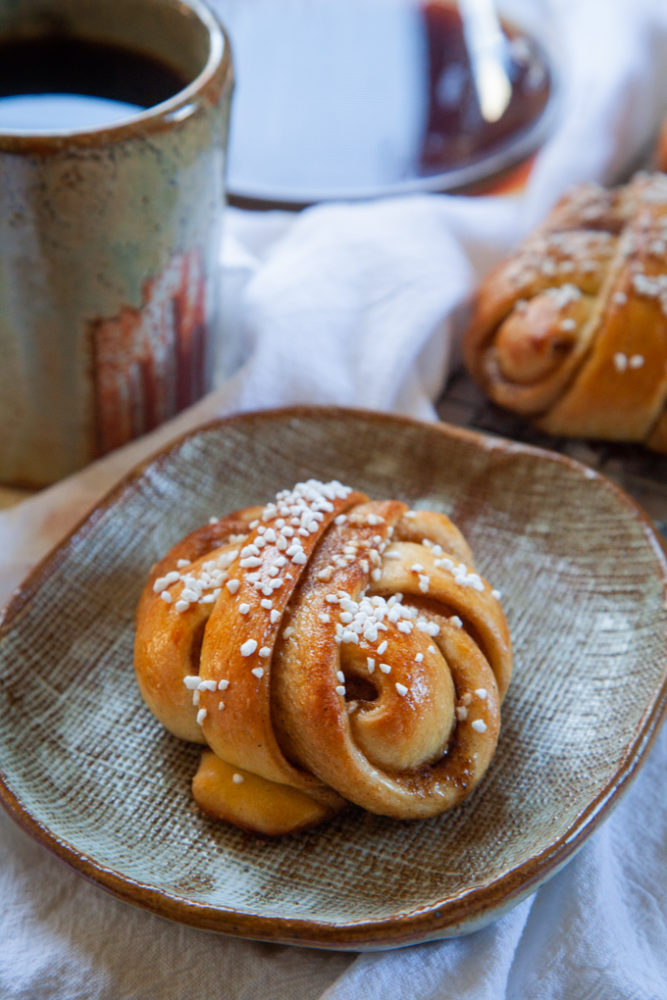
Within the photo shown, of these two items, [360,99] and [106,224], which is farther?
[360,99]

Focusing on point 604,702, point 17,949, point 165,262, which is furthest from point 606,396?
point 17,949

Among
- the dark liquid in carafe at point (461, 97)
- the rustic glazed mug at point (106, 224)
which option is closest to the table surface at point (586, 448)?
the rustic glazed mug at point (106, 224)

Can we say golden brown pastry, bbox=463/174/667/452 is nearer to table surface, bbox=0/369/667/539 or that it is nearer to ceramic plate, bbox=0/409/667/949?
table surface, bbox=0/369/667/539

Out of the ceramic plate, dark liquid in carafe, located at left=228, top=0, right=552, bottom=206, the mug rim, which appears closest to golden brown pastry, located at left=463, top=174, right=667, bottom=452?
the ceramic plate

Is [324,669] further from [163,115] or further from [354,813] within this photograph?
[163,115]

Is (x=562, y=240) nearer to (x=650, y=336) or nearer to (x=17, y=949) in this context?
(x=650, y=336)

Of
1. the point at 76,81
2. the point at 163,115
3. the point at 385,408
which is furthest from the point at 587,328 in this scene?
the point at 76,81
